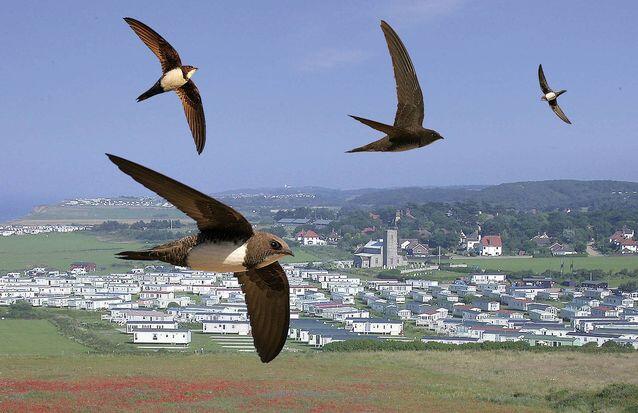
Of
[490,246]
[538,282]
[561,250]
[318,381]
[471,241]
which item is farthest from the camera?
[471,241]

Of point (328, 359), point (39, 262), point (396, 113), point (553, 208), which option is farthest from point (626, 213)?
Answer: point (396, 113)

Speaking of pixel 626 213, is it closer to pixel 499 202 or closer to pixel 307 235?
pixel 499 202

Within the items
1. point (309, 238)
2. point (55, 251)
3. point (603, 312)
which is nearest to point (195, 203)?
point (603, 312)

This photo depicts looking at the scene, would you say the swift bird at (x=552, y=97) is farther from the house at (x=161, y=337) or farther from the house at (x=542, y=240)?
the house at (x=542, y=240)

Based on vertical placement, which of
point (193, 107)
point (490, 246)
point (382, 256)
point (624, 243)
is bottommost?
point (382, 256)

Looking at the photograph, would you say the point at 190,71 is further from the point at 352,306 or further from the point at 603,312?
the point at 603,312

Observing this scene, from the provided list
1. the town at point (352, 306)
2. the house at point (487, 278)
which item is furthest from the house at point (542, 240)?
the house at point (487, 278)
